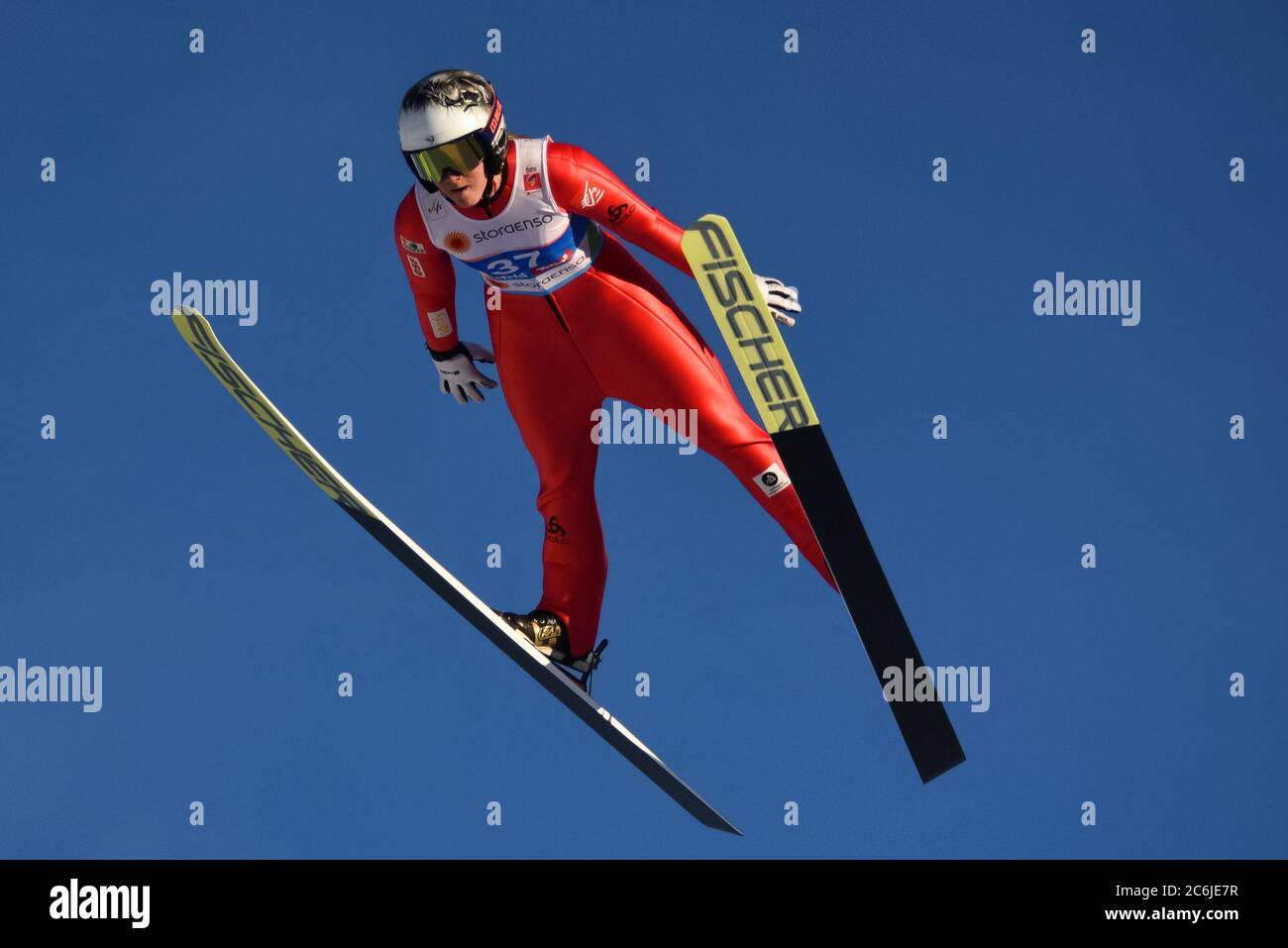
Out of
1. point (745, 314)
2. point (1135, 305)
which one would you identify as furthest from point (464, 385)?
point (1135, 305)

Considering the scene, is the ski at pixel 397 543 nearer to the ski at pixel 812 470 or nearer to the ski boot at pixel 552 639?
the ski boot at pixel 552 639

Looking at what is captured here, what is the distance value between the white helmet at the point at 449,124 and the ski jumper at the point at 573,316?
0.55 ft

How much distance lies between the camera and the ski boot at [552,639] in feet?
26.5

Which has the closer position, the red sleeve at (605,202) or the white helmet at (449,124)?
the white helmet at (449,124)

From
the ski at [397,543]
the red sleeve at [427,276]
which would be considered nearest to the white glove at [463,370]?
the red sleeve at [427,276]

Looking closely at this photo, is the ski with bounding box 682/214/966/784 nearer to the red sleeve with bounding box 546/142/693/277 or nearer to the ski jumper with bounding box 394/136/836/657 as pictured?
the ski jumper with bounding box 394/136/836/657

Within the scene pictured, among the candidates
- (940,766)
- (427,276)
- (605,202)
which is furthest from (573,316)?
(940,766)

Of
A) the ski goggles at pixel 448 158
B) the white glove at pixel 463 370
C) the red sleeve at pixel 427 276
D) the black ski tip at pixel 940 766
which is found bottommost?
the black ski tip at pixel 940 766

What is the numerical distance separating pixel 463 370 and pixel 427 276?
1.42ft

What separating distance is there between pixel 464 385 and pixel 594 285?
79 cm

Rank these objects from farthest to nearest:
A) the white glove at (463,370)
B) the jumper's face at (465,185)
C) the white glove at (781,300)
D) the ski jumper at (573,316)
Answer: the white glove at (463,370) → the ski jumper at (573,316) → the jumper's face at (465,185) → the white glove at (781,300)

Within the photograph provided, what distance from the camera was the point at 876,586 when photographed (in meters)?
7.13

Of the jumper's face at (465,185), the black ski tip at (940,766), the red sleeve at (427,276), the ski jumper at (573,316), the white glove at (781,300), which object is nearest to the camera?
the white glove at (781,300)

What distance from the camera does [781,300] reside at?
7.00 meters
